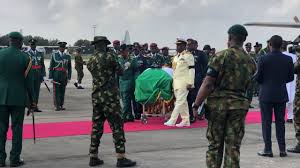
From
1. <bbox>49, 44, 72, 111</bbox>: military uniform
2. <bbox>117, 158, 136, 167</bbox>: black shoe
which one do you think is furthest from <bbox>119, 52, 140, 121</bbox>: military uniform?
<bbox>117, 158, 136, 167</bbox>: black shoe

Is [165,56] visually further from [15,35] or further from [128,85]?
[15,35]

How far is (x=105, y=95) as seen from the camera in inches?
281

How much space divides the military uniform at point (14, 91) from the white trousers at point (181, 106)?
449cm

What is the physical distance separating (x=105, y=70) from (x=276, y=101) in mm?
2774

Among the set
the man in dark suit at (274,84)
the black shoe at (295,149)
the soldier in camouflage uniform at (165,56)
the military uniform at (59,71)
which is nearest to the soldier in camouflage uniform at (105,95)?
the man in dark suit at (274,84)

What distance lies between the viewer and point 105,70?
7113 mm

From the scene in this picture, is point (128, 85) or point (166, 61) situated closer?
point (128, 85)

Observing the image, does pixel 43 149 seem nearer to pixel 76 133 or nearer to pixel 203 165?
pixel 76 133

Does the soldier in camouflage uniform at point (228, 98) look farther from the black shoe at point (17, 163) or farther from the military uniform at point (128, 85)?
the military uniform at point (128, 85)

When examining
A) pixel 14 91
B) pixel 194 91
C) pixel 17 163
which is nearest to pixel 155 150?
pixel 17 163

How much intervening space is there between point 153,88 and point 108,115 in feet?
14.8

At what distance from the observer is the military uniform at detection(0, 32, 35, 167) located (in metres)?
7.23

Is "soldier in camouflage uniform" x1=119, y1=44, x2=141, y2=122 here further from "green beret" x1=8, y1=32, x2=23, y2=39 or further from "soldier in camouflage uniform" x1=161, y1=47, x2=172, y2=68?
"green beret" x1=8, y1=32, x2=23, y2=39

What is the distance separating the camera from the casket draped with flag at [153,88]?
11633mm
